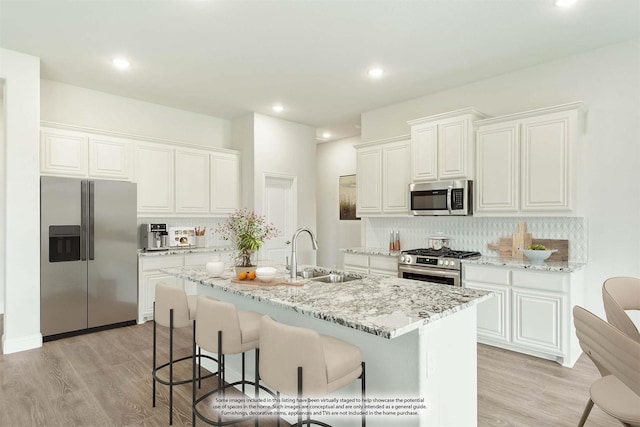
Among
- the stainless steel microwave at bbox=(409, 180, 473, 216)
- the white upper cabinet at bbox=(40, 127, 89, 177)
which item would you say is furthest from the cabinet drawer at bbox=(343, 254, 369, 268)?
the white upper cabinet at bbox=(40, 127, 89, 177)

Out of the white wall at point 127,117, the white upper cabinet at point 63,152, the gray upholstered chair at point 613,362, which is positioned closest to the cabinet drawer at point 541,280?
the gray upholstered chair at point 613,362

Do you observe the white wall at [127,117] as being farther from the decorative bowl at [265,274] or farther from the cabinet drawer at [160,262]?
the decorative bowl at [265,274]

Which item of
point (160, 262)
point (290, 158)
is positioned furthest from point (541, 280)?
point (160, 262)

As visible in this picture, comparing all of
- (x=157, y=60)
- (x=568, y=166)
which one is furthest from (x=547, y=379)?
(x=157, y=60)

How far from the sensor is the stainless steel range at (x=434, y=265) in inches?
156

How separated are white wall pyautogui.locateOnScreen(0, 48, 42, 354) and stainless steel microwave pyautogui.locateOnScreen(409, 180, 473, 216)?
423 cm

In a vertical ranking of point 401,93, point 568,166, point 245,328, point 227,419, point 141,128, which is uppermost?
point 401,93

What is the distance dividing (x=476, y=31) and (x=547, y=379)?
3.05m

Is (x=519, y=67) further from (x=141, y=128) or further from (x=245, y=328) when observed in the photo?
(x=141, y=128)

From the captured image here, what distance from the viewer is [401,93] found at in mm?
4898

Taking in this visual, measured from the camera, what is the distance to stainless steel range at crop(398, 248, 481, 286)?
3.96 m

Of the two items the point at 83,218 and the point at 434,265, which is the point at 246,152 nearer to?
the point at 83,218

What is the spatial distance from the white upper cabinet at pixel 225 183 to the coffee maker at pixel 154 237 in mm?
844

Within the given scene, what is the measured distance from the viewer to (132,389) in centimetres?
287
